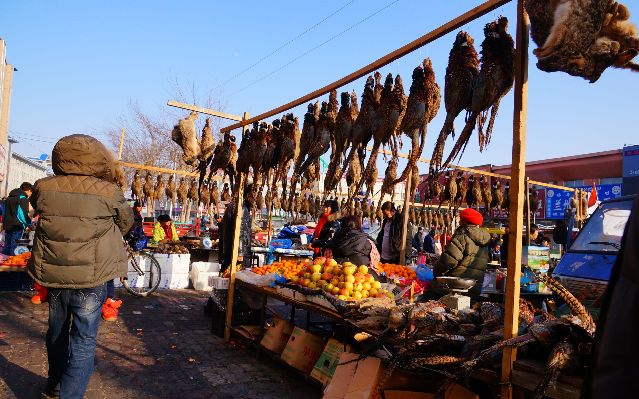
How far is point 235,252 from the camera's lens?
6625 mm

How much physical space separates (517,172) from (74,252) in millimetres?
3449

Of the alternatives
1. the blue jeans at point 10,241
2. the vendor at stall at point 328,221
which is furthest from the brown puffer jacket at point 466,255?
the blue jeans at point 10,241

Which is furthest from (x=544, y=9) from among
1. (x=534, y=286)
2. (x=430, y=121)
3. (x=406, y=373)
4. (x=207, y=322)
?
(x=207, y=322)

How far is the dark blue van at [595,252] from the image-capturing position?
4.44m

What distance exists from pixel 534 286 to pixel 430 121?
7.19 feet

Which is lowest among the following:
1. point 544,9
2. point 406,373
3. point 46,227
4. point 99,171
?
point 406,373

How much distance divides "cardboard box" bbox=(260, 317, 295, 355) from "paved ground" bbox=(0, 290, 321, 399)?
25 centimetres

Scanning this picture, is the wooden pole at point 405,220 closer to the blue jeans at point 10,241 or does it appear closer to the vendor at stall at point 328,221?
the vendor at stall at point 328,221

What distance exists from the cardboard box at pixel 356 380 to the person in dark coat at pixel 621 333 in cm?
263

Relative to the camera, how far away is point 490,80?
3115 mm

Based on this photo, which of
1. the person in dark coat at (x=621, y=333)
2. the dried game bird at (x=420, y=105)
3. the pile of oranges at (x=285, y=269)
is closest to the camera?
the person in dark coat at (x=621, y=333)

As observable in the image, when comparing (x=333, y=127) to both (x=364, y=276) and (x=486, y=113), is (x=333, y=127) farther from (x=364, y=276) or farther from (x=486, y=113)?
(x=486, y=113)

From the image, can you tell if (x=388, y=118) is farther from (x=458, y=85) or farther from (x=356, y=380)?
(x=356, y=380)

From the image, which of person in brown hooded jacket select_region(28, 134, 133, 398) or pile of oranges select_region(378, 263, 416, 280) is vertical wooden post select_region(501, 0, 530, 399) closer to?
person in brown hooded jacket select_region(28, 134, 133, 398)
